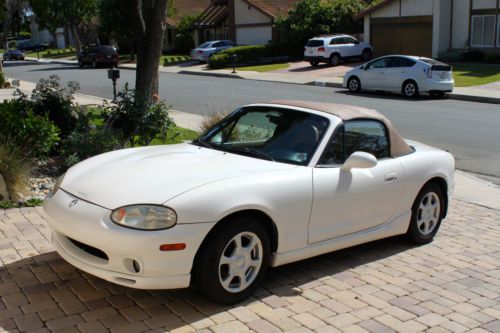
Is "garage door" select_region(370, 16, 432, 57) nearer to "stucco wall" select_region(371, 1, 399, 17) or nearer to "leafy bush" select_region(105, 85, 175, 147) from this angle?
"stucco wall" select_region(371, 1, 399, 17)

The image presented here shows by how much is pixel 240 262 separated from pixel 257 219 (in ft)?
1.13

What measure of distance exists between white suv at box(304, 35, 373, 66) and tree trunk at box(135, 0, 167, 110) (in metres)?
24.1

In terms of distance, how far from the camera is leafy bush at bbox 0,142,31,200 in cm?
695

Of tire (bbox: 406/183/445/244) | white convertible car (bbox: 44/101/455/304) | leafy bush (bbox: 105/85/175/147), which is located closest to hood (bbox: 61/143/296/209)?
white convertible car (bbox: 44/101/455/304)

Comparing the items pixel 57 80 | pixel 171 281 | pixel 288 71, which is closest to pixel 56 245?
pixel 171 281

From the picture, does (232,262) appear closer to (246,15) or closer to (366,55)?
(366,55)

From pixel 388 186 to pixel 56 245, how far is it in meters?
2.89

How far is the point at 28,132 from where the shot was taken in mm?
8023

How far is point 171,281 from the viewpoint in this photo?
4102 millimetres

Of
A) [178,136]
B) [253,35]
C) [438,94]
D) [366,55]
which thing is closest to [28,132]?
[178,136]

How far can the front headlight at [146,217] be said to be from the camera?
13.3ft

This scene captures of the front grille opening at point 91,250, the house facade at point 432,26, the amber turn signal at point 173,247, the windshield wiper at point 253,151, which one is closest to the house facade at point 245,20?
the house facade at point 432,26

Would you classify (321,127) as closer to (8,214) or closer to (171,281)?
(171,281)

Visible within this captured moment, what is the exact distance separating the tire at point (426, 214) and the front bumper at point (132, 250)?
255cm
